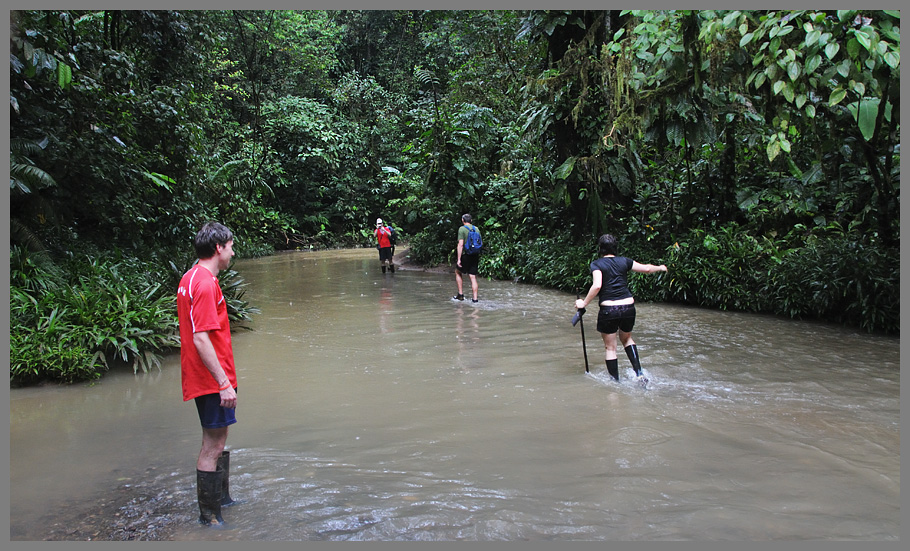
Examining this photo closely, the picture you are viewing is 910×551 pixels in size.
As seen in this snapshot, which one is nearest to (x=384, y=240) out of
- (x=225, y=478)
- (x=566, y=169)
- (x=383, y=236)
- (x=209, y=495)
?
(x=383, y=236)

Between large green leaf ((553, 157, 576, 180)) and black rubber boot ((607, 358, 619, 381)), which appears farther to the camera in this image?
large green leaf ((553, 157, 576, 180))

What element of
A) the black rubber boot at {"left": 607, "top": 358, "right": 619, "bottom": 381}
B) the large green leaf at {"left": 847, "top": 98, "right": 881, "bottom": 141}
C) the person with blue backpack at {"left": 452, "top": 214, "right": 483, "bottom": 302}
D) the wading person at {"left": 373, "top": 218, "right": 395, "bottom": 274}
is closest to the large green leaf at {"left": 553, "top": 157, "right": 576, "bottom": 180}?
the person with blue backpack at {"left": 452, "top": 214, "right": 483, "bottom": 302}

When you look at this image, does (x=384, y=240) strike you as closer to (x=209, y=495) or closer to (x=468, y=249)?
(x=468, y=249)

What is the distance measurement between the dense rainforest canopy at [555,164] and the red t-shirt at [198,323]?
4016 mm

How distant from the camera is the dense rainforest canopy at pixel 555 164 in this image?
7273mm

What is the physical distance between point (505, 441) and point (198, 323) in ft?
8.32

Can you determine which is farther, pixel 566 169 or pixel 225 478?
pixel 566 169

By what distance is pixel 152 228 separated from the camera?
1482cm

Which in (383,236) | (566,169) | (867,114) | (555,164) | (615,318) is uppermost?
(555,164)

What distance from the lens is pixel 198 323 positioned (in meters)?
3.65

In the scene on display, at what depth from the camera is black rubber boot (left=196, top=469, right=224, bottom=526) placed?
3.75m

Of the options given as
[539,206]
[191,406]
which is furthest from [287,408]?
[539,206]

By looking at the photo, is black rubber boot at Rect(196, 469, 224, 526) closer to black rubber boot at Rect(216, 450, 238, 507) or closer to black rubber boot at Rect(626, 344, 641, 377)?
black rubber boot at Rect(216, 450, 238, 507)

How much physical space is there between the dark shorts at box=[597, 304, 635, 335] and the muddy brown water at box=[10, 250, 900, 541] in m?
0.58
